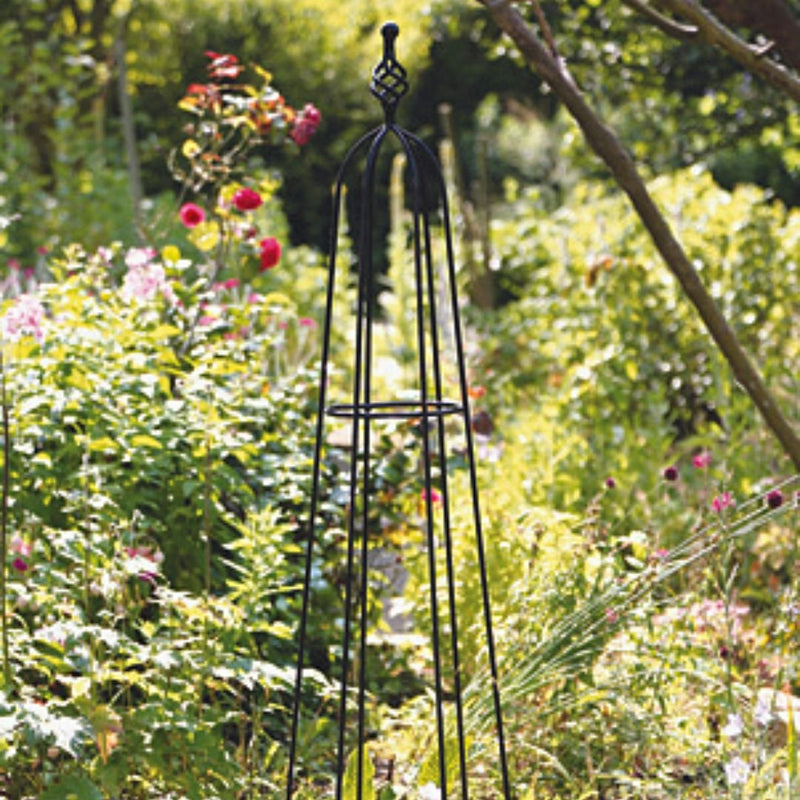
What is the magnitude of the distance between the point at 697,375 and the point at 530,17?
1918mm

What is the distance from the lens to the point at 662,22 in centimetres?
238

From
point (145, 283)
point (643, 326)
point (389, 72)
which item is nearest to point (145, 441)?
point (145, 283)

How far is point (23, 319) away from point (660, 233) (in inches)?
56.1

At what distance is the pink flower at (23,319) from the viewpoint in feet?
8.51

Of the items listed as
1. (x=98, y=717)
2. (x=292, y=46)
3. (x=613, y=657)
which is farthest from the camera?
(x=292, y=46)

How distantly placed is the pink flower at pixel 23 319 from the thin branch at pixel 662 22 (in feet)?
4.65

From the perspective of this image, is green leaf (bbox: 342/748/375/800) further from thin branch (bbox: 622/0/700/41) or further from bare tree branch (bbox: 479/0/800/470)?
thin branch (bbox: 622/0/700/41)

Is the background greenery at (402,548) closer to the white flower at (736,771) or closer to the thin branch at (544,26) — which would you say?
the white flower at (736,771)

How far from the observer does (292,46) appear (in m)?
12.9

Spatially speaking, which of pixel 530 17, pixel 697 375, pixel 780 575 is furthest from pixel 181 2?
pixel 780 575

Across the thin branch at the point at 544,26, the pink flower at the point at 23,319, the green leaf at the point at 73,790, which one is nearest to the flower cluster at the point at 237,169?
the pink flower at the point at 23,319

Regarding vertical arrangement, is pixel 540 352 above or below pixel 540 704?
above

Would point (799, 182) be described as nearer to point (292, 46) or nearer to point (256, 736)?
point (292, 46)

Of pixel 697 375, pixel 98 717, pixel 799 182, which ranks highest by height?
pixel 799 182
